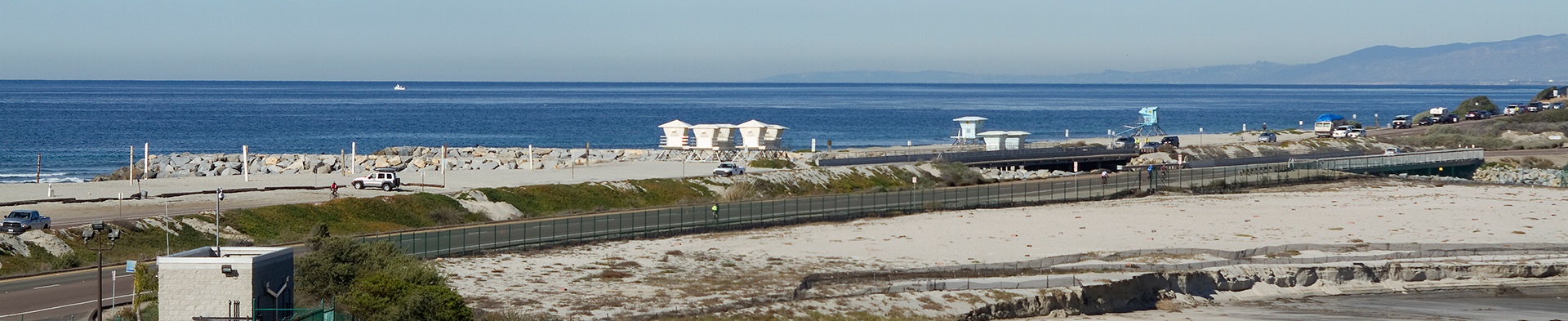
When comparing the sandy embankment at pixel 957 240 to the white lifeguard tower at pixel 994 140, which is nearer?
the sandy embankment at pixel 957 240

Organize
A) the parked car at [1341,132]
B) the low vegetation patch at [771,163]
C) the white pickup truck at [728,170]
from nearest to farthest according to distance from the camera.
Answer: the white pickup truck at [728,170] → the low vegetation patch at [771,163] → the parked car at [1341,132]

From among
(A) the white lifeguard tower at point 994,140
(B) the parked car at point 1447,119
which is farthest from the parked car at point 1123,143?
(B) the parked car at point 1447,119

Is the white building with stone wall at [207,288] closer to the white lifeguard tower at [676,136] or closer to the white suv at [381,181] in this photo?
the white suv at [381,181]

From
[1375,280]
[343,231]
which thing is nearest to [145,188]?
[343,231]

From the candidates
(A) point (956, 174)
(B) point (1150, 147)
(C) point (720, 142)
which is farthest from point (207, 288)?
(B) point (1150, 147)

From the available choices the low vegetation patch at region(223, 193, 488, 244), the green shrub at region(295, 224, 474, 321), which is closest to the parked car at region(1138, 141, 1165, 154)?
the low vegetation patch at region(223, 193, 488, 244)

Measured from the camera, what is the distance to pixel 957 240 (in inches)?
1608

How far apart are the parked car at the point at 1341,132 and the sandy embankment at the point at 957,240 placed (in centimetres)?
3327

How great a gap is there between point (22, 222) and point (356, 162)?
39.9 m

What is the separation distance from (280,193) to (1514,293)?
1432 inches

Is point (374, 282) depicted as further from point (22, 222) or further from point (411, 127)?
point (411, 127)

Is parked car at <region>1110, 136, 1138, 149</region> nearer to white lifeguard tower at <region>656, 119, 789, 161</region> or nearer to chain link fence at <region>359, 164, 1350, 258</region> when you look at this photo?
chain link fence at <region>359, 164, 1350, 258</region>

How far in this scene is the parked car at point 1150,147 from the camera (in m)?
77.8

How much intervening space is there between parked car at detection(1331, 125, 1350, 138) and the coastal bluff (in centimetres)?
3951
